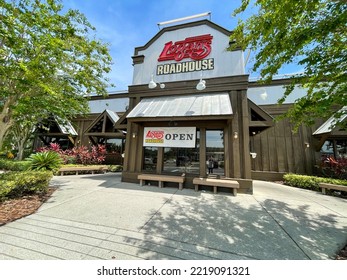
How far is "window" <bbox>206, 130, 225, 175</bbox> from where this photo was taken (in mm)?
8016

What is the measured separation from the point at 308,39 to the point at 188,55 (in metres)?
6.51

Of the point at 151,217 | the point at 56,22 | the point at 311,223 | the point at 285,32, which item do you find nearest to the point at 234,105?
the point at 285,32

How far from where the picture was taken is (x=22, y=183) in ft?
18.1

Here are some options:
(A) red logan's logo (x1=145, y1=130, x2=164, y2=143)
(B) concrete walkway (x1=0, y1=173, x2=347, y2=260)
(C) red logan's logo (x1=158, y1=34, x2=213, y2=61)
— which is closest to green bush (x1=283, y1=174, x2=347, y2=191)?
(B) concrete walkway (x1=0, y1=173, x2=347, y2=260)

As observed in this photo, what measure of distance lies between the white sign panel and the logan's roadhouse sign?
361cm

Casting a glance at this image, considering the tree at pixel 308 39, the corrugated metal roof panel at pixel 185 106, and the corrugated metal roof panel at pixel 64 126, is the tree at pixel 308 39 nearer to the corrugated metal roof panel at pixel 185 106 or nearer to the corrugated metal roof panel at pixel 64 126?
the corrugated metal roof panel at pixel 185 106

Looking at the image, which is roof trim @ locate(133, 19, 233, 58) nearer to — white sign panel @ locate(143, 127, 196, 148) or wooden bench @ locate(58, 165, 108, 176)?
white sign panel @ locate(143, 127, 196, 148)

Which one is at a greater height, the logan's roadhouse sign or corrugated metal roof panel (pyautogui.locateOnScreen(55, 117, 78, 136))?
the logan's roadhouse sign

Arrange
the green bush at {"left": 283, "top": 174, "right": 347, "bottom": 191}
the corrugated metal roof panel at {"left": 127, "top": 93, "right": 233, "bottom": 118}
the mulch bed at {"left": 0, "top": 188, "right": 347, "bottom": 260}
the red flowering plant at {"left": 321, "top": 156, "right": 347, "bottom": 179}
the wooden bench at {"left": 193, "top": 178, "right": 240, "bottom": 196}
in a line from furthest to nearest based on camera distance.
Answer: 1. the red flowering plant at {"left": 321, "top": 156, "right": 347, "bottom": 179}
2. the green bush at {"left": 283, "top": 174, "right": 347, "bottom": 191}
3. the corrugated metal roof panel at {"left": 127, "top": 93, "right": 233, "bottom": 118}
4. the wooden bench at {"left": 193, "top": 178, "right": 240, "bottom": 196}
5. the mulch bed at {"left": 0, "top": 188, "right": 347, "bottom": 260}

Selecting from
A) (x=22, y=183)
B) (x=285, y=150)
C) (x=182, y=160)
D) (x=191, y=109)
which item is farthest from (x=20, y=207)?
(x=285, y=150)

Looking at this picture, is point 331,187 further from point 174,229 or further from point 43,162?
Result: point 43,162

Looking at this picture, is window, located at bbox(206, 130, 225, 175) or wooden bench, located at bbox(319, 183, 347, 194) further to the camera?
window, located at bbox(206, 130, 225, 175)

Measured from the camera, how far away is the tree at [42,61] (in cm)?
523

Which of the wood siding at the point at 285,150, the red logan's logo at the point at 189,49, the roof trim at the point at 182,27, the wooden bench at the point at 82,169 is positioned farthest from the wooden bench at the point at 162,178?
the roof trim at the point at 182,27
